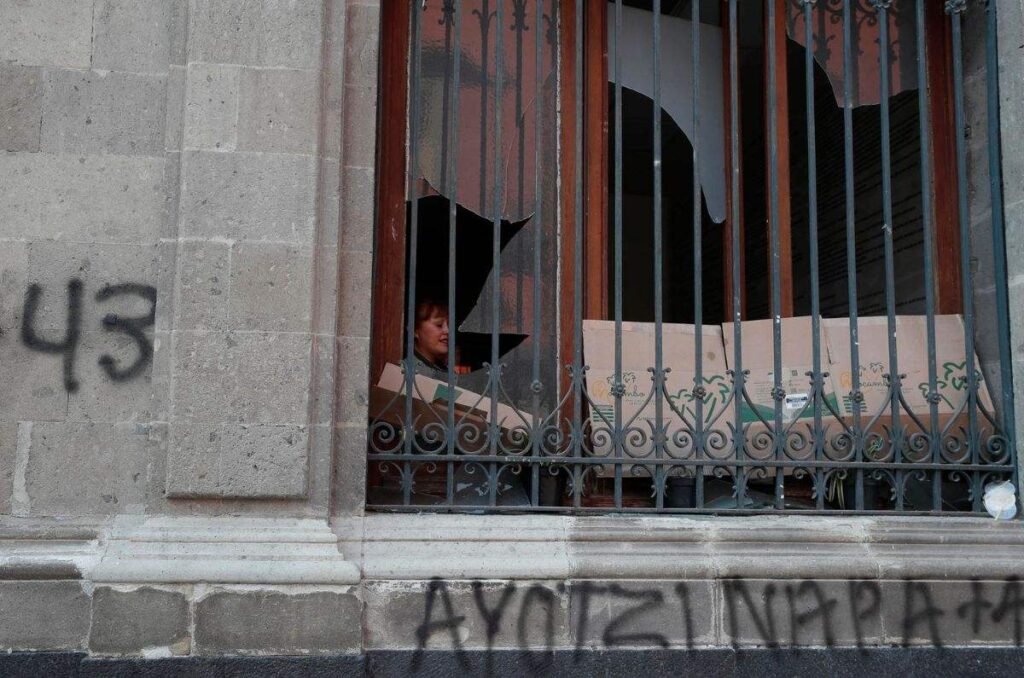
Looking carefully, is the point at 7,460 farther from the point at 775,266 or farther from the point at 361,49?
the point at 775,266

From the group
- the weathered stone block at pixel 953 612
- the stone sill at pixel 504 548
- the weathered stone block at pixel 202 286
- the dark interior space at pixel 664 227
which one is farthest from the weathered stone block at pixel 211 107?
the weathered stone block at pixel 953 612

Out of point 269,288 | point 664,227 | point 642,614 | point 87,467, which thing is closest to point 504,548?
point 642,614

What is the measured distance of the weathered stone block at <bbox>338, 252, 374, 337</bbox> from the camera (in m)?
3.90

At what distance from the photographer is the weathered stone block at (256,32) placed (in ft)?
12.6

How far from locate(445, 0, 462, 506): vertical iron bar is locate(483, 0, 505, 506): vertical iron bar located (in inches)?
6.2

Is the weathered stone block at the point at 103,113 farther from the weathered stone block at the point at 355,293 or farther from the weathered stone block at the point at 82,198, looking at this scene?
the weathered stone block at the point at 355,293

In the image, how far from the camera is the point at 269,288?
3.75m

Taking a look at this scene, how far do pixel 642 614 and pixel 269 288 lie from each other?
1899 mm

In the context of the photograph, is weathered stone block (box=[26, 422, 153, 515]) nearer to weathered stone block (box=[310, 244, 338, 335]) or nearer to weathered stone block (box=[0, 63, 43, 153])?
weathered stone block (box=[310, 244, 338, 335])

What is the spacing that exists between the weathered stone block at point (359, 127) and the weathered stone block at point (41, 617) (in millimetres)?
1954

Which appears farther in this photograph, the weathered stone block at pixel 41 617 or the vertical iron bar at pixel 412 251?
the vertical iron bar at pixel 412 251

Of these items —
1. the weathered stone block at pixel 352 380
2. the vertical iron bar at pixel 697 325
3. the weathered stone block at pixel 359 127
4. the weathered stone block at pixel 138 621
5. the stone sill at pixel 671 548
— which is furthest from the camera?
the vertical iron bar at pixel 697 325

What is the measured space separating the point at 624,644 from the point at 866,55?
122 inches

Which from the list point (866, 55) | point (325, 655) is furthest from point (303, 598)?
point (866, 55)
